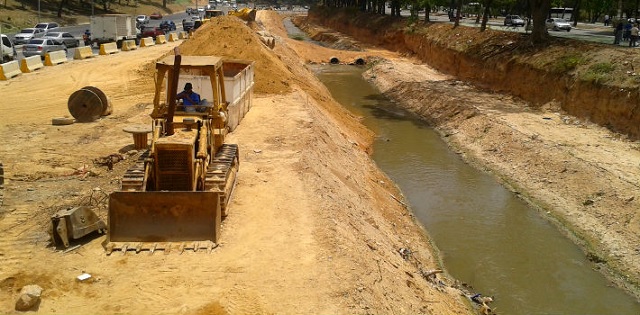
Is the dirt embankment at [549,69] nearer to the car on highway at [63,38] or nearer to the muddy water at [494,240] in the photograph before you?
the muddy water at [494,240]

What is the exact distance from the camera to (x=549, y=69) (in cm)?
2798

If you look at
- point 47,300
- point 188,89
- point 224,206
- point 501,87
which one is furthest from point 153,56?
point 47,300

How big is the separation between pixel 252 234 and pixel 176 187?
1766mm

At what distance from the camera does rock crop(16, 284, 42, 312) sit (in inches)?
322

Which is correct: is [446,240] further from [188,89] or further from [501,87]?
[501,87]

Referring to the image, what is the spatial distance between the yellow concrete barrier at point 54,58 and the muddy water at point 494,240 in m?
19.8

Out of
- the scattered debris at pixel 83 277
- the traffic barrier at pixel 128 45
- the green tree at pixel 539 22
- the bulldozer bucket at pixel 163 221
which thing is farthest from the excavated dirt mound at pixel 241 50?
the scattered debris at pixel 83 277

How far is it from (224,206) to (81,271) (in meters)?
2.95

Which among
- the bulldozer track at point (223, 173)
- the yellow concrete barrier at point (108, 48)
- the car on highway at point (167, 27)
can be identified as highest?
the car on highway at point (167, 27)

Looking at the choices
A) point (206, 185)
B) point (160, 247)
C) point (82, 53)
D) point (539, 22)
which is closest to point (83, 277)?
point (160, 247)

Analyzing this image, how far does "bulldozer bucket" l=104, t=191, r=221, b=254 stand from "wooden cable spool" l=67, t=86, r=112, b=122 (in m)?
11.1

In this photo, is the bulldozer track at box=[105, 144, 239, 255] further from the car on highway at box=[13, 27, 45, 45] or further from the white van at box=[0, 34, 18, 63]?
the car on highway at box=[13, 27, 45, 45]

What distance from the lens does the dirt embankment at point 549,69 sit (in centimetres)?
2267

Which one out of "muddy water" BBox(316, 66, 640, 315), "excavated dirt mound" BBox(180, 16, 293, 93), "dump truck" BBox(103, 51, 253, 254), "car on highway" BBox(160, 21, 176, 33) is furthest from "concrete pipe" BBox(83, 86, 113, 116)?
"car on highway" BBox(160, 21, 176, 33)
